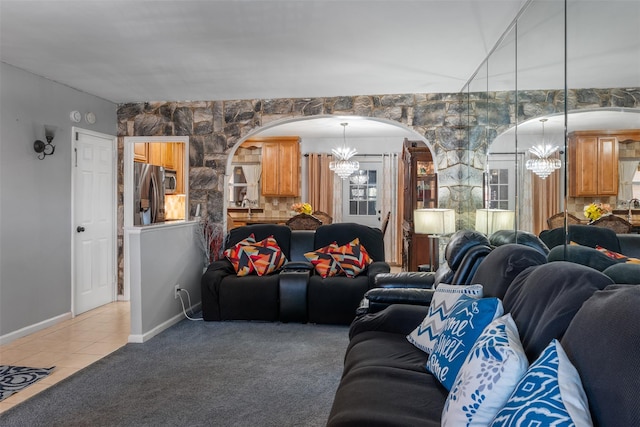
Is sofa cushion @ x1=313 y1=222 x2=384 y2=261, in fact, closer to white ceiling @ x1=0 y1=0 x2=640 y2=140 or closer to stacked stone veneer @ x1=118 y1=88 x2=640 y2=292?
stacked stone veneer @ x1=118 y1=88 x2=640 y2=292

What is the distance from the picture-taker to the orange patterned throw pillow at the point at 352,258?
478 cm

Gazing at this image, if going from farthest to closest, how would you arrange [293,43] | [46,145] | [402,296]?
[46,145] < [293,43] < [402,296]

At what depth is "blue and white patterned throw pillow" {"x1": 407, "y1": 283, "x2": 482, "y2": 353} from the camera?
2.20 m

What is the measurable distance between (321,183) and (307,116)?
3446mm

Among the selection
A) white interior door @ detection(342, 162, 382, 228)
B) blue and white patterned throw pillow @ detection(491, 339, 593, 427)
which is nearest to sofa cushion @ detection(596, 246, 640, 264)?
blue and white patterned throw pillow @ detection(491, 339, 593, 427)

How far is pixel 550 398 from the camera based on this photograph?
1017 millimetres

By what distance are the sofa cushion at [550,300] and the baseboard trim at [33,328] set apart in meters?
4.27

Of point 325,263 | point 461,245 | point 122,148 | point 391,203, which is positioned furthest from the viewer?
point 391,203

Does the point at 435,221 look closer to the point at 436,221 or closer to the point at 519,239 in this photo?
the point at 436,221

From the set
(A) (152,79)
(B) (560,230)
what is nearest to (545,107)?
(B) (560,230)

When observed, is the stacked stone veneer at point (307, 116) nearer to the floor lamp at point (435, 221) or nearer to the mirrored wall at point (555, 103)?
the floor lamp at point (435, 221)

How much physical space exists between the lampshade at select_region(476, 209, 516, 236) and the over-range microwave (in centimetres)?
493

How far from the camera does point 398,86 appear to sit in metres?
4.91

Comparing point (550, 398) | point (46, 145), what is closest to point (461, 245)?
point (550, 398)
